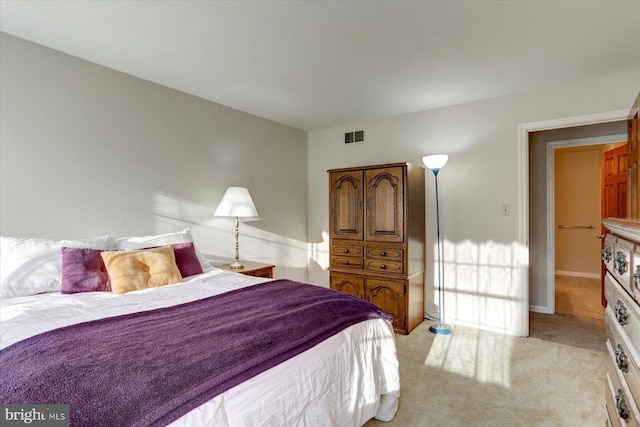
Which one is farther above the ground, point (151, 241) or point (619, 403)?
point (151, 241)

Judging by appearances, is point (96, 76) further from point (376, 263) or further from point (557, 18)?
point (557, 18)

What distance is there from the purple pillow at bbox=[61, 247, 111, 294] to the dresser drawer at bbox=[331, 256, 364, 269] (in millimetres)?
2364

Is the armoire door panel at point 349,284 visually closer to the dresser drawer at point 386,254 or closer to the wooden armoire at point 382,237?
the wooden armoire at point 382,237

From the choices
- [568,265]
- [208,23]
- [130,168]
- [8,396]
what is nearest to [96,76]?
[130,168]

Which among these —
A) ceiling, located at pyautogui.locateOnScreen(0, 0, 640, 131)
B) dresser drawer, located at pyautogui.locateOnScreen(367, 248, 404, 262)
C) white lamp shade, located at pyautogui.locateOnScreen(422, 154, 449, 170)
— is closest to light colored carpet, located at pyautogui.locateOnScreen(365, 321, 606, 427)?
dresser drawer, located at pyautogui.locateOnScreen(367, 248, 404, 262)

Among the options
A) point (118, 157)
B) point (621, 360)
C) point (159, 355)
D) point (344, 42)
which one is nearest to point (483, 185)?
point (344, 42)

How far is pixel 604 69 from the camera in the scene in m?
2.76

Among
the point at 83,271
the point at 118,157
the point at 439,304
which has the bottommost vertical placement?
A: the point at 439,304

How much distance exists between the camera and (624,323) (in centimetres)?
111

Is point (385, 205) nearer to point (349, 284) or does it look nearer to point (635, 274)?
point (349, 284)

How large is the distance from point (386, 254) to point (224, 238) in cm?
179

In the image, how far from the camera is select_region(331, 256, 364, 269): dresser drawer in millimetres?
3721

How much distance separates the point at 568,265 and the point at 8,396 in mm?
7233
